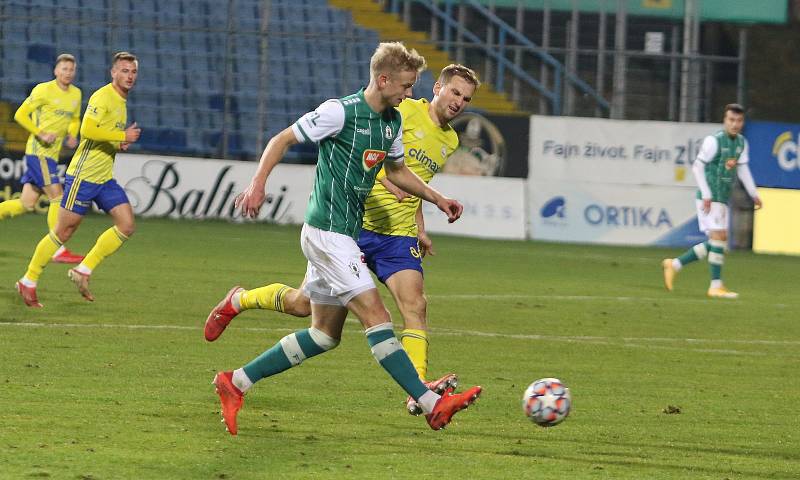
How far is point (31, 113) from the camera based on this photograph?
54.8ft

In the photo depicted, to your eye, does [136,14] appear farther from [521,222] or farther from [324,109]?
[324,109]

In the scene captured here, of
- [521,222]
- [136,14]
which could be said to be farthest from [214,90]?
[521,222]

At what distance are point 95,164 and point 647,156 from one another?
547 inches

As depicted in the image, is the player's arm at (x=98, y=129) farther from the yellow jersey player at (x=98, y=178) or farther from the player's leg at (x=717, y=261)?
the player's leg at (x=717, y=261)

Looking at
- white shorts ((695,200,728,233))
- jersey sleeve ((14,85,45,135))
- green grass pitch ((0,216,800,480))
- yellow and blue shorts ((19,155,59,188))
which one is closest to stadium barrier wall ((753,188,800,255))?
green grass pitch ((0,216,800,480))

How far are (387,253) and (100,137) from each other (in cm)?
466

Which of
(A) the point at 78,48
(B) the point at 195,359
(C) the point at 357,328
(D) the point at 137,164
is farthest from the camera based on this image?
(A) the point at 78,48

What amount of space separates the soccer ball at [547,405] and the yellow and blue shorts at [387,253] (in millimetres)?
1448

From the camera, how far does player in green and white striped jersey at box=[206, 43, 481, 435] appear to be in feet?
22.6

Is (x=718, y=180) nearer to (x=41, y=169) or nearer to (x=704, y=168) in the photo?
(x=704, y=168)

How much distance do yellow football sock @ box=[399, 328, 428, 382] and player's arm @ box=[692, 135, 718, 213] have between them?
875 centimetres

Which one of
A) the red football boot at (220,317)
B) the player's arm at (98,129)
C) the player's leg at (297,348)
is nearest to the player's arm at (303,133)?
the player's leg at (297,348)

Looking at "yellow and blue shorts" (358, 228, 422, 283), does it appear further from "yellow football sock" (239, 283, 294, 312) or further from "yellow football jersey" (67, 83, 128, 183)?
"yellow football jersey" (67, 83, 128, 183)

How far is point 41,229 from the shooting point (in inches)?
→ 803
